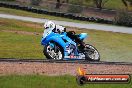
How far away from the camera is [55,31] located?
613 inches

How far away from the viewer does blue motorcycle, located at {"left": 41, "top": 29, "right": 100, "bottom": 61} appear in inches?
610

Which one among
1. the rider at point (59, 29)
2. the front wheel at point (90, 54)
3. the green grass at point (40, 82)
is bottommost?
the front wheel at point (90, 54)

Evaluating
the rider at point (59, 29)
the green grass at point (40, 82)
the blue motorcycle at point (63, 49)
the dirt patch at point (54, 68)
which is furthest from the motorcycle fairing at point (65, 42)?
the green grass at point (40, 82)

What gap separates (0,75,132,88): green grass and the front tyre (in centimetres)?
371

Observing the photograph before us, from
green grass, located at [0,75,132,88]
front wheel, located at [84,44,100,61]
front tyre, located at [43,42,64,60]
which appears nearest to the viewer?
green grass, located at [0,75,132,88]

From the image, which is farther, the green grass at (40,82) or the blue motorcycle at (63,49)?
the blue motorcycle at (63,49)

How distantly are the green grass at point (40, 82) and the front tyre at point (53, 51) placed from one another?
12.2ft

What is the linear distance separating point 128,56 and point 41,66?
7747 mm

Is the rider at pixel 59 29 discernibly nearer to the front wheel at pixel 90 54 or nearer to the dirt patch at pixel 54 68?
the front wheel at pixel 90 54

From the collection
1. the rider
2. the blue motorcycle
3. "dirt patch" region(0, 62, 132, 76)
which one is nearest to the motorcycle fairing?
the blue motorcycle

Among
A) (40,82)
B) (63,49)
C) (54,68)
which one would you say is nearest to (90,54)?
(63,49)

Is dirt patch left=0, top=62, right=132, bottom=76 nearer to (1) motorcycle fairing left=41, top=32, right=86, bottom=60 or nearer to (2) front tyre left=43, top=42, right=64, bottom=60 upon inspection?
(2) front tyre left=43, top=42, right=64, bottom=60

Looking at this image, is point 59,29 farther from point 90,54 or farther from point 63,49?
point 90,54

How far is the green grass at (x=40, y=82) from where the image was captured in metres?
10.6
